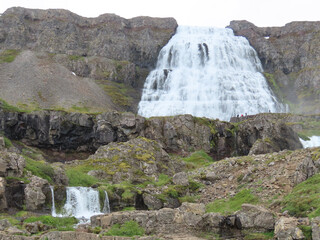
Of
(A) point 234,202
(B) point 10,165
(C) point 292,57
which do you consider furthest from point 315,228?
(C) point 292,57

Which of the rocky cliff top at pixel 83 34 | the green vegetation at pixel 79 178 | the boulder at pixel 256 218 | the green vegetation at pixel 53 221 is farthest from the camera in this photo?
the rocky cliff top at pixel 83 34

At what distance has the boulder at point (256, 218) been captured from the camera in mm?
15562

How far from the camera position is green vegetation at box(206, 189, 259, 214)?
20406 millimetres

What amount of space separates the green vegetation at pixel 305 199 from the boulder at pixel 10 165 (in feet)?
61.1

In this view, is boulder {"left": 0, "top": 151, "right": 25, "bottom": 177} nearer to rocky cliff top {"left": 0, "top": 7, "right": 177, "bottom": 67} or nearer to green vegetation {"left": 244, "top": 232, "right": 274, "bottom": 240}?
green vegetation {"left": 244, "top": 232, "right": 274, "bottom": 240}

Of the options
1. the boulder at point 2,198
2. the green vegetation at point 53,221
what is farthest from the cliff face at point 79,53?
the green vegetation at point 53,221

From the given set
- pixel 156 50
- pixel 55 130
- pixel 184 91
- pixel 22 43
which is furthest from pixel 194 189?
pixel 22 43

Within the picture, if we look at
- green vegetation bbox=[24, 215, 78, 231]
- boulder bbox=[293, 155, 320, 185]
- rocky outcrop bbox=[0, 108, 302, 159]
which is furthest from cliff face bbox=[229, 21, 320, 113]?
green vegetation bbox=[24, 215, 78, 231]

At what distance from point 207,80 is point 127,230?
8436 cm

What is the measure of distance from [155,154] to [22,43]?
9091 centimetres

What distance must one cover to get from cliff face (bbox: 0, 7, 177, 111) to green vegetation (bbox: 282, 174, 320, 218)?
69.6 metres

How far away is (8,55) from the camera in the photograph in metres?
103

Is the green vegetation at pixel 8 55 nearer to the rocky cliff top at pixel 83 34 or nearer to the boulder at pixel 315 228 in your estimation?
the rocky cliff top at pixel 83 34

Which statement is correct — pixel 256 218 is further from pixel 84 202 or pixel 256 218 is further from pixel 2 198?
pixel 2 198
